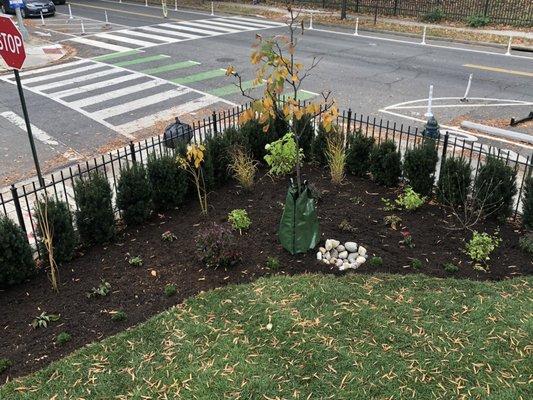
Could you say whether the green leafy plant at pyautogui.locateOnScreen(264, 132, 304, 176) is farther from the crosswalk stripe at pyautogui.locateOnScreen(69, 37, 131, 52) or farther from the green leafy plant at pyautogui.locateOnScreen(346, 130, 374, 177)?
the crosswalk stripe at pyautogui.locateOnScreen(69, 37, 131, 52)

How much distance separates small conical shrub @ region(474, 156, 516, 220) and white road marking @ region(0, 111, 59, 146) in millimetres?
8589

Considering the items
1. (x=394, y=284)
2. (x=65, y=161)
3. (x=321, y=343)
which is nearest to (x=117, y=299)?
(x=321, y=343)

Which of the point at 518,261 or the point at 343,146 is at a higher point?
the point at 343,146

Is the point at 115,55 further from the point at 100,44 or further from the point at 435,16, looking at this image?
the point at 435,16

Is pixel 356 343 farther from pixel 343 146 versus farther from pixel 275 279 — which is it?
pixel 343 146

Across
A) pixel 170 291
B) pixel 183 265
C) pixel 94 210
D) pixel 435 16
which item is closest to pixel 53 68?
pixel 94 210

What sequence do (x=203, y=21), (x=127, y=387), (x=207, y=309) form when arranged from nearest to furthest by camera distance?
(x=127, y=387)
(x=207, y=309)
(x=203, y=21)

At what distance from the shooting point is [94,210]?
6730mm

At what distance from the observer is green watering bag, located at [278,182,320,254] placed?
6367mm

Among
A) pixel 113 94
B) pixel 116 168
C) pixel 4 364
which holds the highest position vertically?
pixel 113 94

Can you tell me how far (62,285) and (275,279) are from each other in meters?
2.52

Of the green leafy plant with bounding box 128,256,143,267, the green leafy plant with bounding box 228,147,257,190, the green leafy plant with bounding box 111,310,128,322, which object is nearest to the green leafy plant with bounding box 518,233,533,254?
the green leafy plant with bounding box 228,147,257,190

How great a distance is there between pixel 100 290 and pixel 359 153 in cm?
472

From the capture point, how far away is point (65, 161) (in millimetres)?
10352
